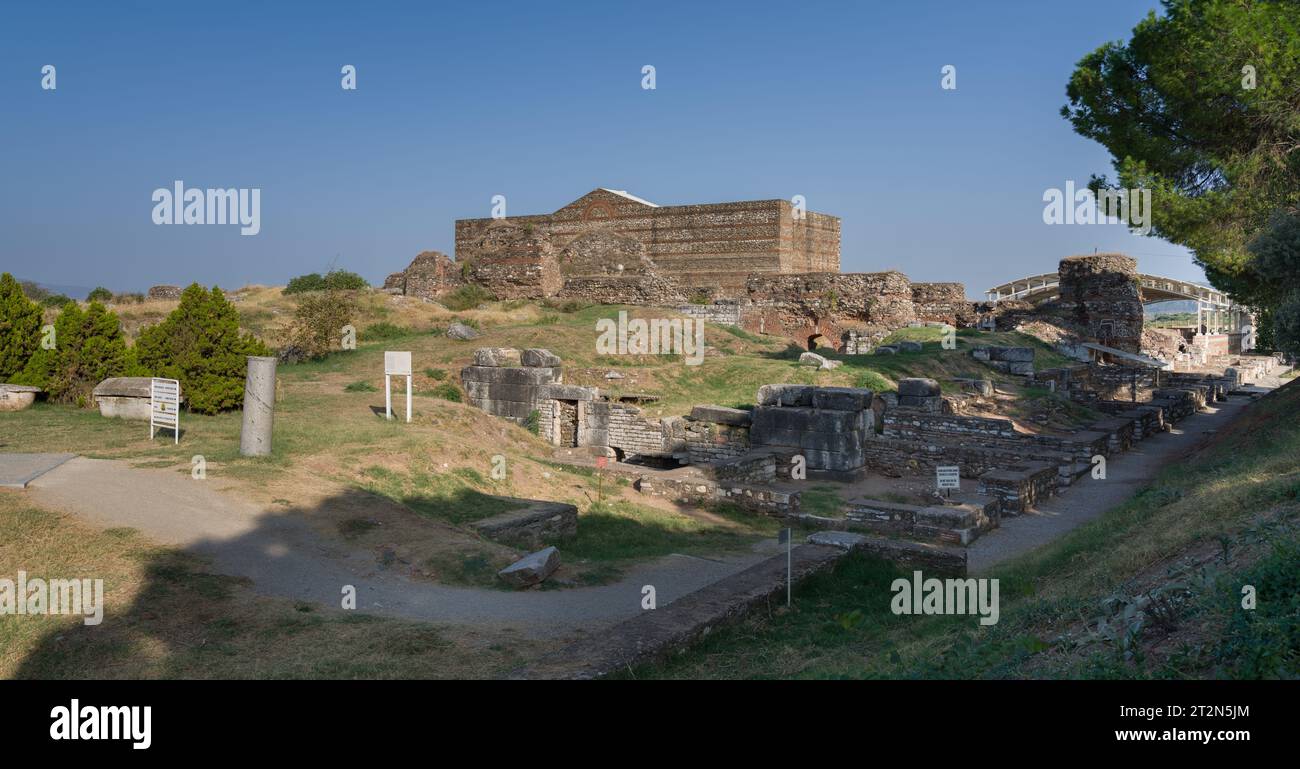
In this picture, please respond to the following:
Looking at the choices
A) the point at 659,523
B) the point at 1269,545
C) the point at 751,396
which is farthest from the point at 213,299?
the point at 1269,545

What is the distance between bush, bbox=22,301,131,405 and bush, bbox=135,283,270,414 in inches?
25.6

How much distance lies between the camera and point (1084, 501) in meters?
14.0

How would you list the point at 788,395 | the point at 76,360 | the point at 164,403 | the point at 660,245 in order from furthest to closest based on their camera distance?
1. the point at 660,245
2. the point at 788,395
3. the point at 76,360
4. the point at 164,403

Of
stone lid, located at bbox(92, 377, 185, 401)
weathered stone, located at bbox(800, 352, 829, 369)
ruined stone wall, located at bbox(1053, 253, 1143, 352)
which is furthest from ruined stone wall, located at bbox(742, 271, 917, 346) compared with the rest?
stone lid, located at bbox(92, 377, 185, 401)

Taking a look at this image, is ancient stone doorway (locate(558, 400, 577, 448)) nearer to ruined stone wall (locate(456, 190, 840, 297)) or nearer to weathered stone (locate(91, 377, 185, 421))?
weathered stone (locate(91, 377, 185, 421))

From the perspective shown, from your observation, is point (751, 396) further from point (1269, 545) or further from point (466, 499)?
point (1269, 545)

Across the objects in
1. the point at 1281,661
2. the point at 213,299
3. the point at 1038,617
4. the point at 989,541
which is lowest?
the point at 989,541

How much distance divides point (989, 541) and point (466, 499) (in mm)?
7285

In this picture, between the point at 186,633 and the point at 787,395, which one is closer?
the point at 186,633

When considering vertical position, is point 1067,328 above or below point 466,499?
above

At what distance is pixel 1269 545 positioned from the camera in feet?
17.3

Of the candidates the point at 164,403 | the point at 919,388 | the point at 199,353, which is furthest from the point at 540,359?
the point at 164,403

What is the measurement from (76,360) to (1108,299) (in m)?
33.9

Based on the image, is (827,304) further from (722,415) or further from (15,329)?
(15,329)
